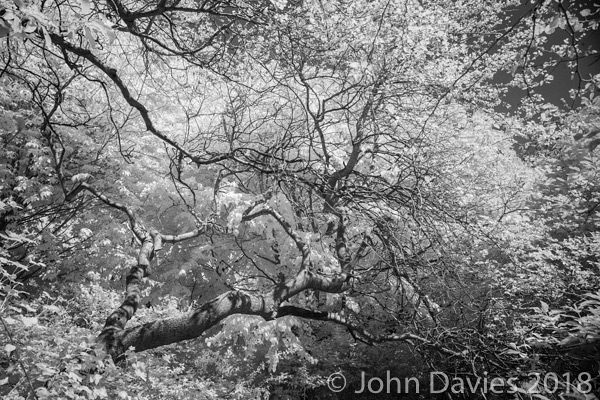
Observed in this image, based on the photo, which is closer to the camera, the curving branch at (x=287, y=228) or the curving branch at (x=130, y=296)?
the curving branch at (x=130, y=296)

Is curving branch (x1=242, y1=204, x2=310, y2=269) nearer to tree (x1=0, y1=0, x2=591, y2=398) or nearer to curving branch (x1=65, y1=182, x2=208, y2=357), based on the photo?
tree (x1=0, y1=0, x2=591, y2=398)

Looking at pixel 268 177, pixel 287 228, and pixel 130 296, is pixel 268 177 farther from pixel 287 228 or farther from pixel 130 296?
pixel 130 296

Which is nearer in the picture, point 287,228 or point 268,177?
point 287,228

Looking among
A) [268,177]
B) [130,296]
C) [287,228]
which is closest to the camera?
[130,296]

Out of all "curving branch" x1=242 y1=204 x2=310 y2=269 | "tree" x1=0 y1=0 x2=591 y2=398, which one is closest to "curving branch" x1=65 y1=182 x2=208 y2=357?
"tree" x1=0 y1=0 x2=591 y2=398

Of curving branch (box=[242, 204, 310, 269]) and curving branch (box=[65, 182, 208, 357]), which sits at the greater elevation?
curving branch (box=[242, 204, 310, 269])

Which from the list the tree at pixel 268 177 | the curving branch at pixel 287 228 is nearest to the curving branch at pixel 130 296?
the tree at pixel 268 177

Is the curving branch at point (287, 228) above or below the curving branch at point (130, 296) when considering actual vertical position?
above

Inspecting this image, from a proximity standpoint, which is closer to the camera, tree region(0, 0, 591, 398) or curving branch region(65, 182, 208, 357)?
curving branch region(65, 182, 208, 357)

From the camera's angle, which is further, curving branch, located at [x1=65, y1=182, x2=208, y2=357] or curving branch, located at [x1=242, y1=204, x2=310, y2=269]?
curving branch, located at [x1=242, y1=204, x2=310, y2=269]

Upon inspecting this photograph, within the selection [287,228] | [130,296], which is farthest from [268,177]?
[130,296]

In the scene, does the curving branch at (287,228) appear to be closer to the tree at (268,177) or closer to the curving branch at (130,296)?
the tree at (268,177)

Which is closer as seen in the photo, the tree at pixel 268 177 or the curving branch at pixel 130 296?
the curving branch at pixel 130 296

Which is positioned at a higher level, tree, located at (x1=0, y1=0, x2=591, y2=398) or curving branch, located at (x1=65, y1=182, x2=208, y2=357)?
→ tree, located at (x1=0, y1=0, x2=591, y2=398)
